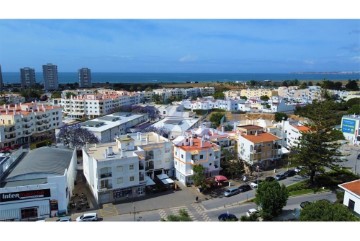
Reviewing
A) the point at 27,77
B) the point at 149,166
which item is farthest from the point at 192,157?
the point at 27,77

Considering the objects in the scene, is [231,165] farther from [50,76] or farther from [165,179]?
[50,76]

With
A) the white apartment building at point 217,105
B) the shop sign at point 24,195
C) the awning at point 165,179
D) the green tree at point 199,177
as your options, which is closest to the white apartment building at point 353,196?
the green tree at point 199,177

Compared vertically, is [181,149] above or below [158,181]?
above

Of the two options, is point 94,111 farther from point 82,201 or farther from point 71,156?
point 82,201

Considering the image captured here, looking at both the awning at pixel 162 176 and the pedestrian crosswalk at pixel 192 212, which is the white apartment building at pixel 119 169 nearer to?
the awning at pixel 162 176

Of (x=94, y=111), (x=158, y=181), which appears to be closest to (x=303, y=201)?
(x=158, y=181)

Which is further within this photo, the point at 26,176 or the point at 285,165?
the point at 285,165
